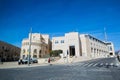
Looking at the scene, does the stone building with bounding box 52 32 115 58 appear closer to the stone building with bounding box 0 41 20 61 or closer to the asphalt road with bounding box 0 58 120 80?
the stone building with bounding box 0 41 20 61

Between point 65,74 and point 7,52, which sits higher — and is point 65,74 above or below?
below

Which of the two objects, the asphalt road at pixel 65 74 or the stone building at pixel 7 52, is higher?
the stone building at pixel 7 52

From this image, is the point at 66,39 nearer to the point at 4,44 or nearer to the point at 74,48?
the point at 74,48

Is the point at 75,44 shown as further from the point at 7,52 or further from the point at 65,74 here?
the point at 65,74

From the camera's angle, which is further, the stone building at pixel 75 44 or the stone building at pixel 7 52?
the stone building at pixel 75 44

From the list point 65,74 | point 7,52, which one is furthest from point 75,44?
point 65,74

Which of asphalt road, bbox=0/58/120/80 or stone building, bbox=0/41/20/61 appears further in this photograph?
stone building, bbox=0/41/20/61

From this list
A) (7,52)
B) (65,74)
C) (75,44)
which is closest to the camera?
(65,74)

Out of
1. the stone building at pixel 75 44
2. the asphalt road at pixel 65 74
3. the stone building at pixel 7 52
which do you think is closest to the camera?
the asphalt road at pixel 65 74

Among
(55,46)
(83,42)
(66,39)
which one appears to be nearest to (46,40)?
(55,46)

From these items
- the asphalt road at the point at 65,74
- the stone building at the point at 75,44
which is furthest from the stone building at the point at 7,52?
the asphalt road at the point at 65,74

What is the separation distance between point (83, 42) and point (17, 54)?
39625 millimetres

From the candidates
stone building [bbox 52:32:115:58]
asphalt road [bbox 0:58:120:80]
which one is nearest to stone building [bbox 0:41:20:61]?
stone building [bbox 52:32:115:58]

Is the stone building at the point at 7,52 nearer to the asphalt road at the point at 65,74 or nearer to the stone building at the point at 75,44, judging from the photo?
the stone building at the point at 75,44
